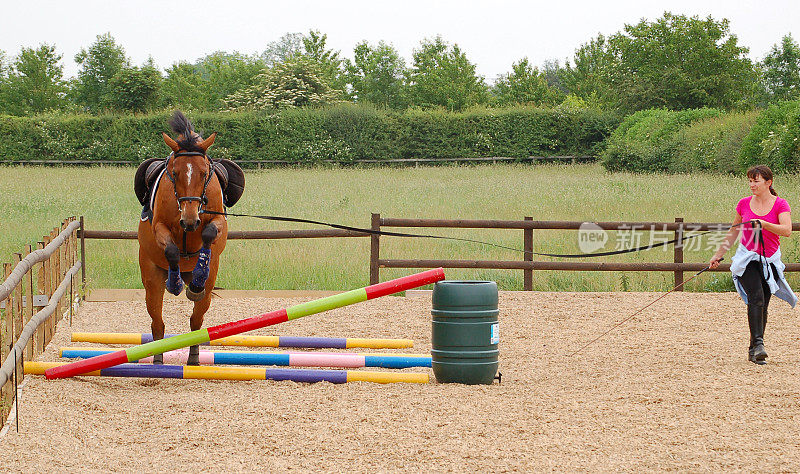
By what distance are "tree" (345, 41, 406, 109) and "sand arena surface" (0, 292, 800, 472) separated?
159 feet

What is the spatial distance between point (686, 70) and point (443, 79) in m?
14.3

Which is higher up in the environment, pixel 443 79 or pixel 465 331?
pixel 443 79

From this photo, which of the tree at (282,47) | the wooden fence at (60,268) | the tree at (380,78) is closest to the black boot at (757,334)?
the wooden fence at (60,268)

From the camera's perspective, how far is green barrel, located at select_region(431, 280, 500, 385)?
6.54 meters

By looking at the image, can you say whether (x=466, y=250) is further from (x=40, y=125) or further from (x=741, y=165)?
(x=40, y=125)

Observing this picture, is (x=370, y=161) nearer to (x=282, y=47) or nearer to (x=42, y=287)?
(x=42, y=287)

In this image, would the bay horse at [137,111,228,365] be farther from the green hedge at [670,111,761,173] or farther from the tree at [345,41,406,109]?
the tree at [345,41,406,109]

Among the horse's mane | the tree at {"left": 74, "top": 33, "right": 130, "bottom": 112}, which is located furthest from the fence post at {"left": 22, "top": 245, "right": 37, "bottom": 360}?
the tree at {"left": 74, "top": 33, "right": 130, "bottom": 112}

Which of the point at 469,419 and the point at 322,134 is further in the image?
the point at 322,134

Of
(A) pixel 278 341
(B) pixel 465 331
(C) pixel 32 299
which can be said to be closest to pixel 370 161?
(A) pixel 278 341

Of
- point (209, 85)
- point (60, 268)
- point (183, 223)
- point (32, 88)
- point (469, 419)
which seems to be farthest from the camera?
point (209, 85)

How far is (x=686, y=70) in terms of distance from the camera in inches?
1922

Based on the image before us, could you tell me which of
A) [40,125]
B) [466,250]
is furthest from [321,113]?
[466,250]

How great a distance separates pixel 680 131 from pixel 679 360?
1026 inches
